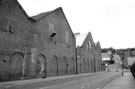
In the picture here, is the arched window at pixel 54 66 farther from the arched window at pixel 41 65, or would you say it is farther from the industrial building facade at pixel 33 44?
the arched window at pixel 41 65

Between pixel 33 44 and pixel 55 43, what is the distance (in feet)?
22.5

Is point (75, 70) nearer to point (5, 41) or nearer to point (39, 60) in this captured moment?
point (39, 60)

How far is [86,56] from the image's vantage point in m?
48.4

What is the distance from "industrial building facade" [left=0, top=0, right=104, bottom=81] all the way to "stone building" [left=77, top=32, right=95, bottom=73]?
11.2 feet

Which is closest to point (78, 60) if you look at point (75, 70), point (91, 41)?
point (75, 70)

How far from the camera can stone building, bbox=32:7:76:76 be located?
92.8 ft

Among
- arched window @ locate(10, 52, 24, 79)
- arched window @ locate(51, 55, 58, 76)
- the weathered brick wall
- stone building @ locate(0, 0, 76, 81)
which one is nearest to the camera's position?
stone building @ locate(0, 0, 76, 81)

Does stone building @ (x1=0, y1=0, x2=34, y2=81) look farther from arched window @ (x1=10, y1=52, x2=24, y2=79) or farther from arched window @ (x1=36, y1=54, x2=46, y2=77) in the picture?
arched window @ (x1=36, y1=54, x2=46, y2=77)

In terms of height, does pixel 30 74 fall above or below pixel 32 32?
below

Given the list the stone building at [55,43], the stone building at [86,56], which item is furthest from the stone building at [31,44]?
the stone building at [86,56]

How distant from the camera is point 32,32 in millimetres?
26203

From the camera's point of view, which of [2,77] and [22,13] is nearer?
[2,77]

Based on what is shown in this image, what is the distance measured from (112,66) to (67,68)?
74.3m

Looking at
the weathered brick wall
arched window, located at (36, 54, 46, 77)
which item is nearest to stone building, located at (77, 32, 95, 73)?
the weathered brick wall
